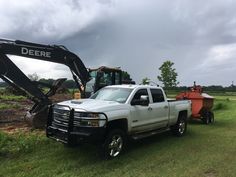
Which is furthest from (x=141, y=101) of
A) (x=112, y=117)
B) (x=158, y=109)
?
(x=112, y=117)

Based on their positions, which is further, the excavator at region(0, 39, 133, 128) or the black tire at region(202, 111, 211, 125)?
the black tire at region(202, 111, 211, 125)

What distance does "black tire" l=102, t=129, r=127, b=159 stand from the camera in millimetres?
9461

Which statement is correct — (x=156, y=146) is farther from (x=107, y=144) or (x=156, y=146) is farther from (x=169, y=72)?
(x=169, y=72)

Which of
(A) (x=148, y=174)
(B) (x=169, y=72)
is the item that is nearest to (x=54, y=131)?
(A) (x=148, y=174)

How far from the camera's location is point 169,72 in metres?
55.0

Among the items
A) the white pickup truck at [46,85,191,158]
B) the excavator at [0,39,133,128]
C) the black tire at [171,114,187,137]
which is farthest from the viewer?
the excavator at [0,39,133,128]

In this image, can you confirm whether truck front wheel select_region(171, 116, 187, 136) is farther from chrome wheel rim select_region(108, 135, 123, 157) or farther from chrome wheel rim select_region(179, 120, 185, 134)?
chrome wheel rim select_region(108, 135, 123, 157)

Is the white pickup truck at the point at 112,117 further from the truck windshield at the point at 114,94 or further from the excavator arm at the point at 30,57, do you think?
the excavator arm at the point at 30,57

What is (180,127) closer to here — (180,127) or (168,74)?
(180,127)

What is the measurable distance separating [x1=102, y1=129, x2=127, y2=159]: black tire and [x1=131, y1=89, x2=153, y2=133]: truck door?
0.73 m

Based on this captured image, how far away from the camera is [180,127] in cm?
1400

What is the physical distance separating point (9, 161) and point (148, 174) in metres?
3.71

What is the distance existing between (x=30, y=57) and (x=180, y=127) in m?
7.02

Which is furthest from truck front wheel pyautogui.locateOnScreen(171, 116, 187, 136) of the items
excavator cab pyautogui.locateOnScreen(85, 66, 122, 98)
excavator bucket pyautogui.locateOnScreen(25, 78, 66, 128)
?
excavator bucket pyautogui.locateOnScreen(25, 78, 66, 128)
